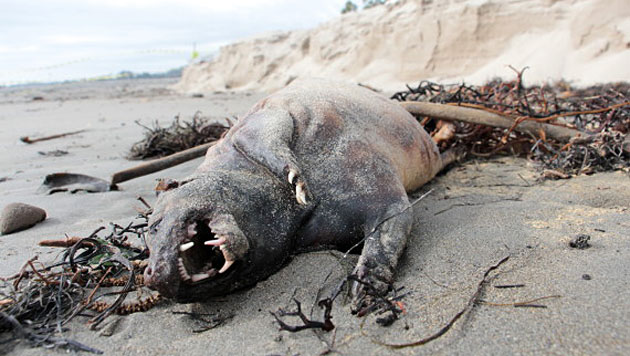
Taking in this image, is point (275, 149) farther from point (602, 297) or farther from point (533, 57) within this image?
point (533, 57)

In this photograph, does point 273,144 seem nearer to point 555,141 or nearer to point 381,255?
point 381,255

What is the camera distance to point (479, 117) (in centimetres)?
400

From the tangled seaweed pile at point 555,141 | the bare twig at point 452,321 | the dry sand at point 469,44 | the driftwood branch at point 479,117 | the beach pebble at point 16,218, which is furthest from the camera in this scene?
the dry sand at point 469,44

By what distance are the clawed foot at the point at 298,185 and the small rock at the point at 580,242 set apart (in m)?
1.26

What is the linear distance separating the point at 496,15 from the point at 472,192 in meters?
11.9

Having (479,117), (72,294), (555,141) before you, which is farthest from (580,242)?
(72,294)

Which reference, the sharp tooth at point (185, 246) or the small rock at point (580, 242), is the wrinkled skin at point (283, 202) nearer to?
the sharp tooth at point (185, 246)

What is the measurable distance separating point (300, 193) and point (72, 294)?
1133 mm

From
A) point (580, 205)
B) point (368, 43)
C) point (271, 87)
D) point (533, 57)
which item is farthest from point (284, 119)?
point (271, 87)

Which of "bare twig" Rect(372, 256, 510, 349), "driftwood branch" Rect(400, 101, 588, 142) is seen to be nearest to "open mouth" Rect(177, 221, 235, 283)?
"bare twig" Rect(372, 256, 510, 349)

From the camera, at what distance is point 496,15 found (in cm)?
1320

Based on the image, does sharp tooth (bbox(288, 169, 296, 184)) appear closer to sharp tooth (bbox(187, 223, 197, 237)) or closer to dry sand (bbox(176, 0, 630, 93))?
sharp tooth (bbox(187, 223, 197, 237))

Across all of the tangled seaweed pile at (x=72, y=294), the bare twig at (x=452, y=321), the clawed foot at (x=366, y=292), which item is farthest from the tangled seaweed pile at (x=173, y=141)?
the bare twig at (x=452, y=321)

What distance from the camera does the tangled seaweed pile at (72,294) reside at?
175cm
